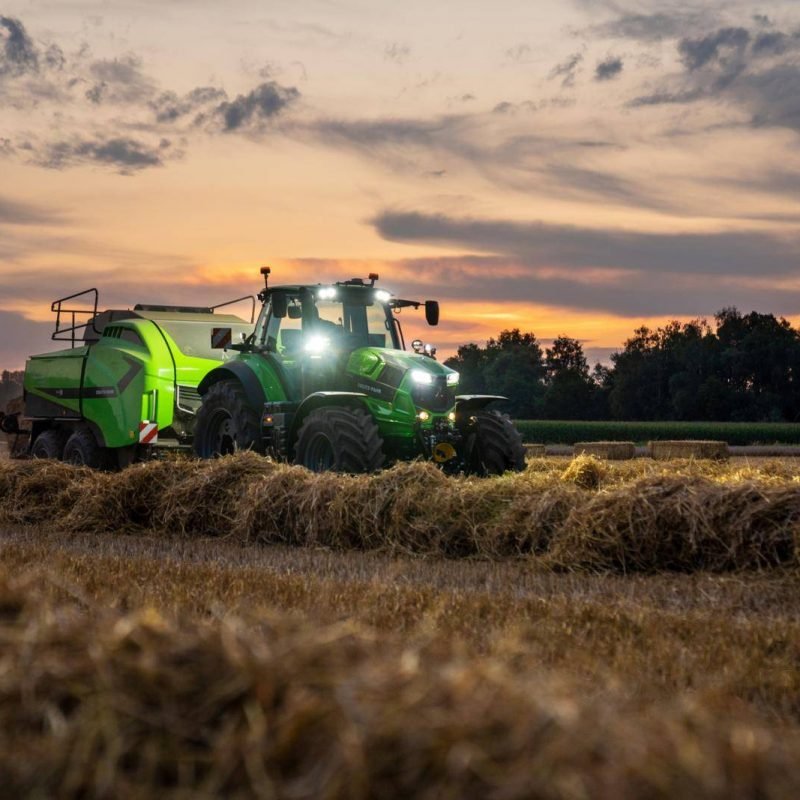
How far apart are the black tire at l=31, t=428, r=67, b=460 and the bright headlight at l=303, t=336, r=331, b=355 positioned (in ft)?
20.4

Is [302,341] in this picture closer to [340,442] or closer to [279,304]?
[279,304]

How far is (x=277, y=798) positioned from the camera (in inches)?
111

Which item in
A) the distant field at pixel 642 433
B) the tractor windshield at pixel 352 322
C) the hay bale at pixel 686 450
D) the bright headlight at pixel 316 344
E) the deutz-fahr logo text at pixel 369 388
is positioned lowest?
the distant field at pixel 642 433

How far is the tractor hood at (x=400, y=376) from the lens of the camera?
14.7 m

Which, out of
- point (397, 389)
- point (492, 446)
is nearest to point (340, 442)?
point (397, 389)

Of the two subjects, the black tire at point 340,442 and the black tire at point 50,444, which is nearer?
the black tire at point 340,442

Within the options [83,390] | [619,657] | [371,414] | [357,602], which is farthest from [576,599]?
[83,390]

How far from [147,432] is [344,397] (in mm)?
4430

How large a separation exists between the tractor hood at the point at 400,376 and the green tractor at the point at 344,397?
1cm

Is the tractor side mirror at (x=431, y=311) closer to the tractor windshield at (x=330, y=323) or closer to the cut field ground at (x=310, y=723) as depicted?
the tractor windshield at (x=330, y=323)

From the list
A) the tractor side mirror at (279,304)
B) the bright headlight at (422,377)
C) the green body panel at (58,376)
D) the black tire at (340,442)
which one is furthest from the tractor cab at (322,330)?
the green body panel at (58,376)

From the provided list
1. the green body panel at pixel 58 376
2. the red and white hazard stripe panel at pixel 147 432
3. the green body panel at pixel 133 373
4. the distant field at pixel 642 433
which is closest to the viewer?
the red and white hazard stripe panel at pixel 147 432

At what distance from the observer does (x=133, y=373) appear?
17.9m

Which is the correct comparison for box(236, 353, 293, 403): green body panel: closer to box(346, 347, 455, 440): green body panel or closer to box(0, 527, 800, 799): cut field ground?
box(346, 347, 455, 440): green body panel
